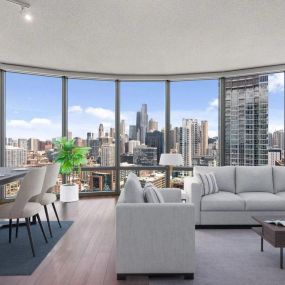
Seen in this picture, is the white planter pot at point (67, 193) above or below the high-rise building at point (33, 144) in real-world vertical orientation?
below

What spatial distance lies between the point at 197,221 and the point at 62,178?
349 cm

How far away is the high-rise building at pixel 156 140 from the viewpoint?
6738 mm

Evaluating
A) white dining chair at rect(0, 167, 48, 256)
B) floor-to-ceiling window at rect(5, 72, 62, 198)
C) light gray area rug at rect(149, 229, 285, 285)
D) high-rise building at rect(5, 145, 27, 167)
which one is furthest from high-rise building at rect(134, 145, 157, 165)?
white dining chair at rect(0, 167, 48, 256)

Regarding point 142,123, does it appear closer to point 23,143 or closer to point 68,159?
point 68,159

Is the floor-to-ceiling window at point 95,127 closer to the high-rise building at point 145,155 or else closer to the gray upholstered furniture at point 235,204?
the high-rise building at point 145,155

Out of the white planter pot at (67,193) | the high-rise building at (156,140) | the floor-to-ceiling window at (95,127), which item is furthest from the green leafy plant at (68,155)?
the high-rise building at (156,140)

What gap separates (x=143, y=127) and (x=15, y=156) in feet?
9.27

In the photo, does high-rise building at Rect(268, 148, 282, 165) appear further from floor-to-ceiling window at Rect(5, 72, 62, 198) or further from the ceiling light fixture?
the ceiling light fixture

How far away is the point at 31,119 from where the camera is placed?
244 inches

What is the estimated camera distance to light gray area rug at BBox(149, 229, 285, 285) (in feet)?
8.37

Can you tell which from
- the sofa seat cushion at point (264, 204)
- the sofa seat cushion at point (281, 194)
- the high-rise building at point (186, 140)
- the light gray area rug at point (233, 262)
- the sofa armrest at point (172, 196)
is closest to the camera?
the light gray area rug at point (233, 262)

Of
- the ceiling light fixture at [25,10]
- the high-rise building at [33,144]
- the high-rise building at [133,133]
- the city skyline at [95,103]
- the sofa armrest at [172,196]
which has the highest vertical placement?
the ceiling light fixture at [25,10]

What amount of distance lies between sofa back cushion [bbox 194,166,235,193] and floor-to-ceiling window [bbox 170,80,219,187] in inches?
63.7

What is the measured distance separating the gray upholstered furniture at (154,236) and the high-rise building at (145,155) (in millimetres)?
4181
